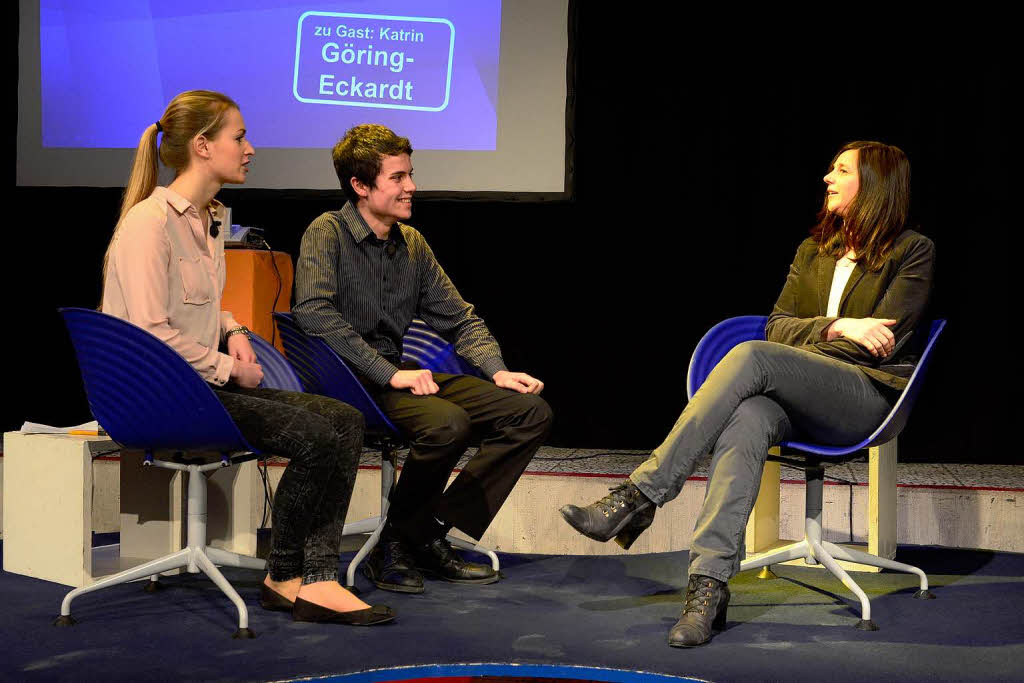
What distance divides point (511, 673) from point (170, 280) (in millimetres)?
1122

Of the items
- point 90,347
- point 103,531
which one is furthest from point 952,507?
point 103,531

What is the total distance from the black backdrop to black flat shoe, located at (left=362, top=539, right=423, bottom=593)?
165 centimetres

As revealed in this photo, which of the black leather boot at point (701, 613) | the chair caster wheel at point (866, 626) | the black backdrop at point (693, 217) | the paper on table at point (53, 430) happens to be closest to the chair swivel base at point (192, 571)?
the paper on table at point (53, 430)

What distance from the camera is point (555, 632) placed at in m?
2.43

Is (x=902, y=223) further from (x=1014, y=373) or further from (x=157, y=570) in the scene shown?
(x=157, y=570)

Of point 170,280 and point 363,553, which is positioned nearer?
point 170,280

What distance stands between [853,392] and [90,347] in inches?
67.4

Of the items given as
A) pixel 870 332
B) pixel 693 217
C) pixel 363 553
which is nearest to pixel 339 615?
pixel 363 553

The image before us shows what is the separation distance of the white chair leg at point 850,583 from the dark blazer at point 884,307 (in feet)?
1.42

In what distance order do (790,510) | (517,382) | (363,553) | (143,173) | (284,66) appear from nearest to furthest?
1. (143,173)
2. (363,553)
3. (517,382)
4. (790,510)
5. (284,66)

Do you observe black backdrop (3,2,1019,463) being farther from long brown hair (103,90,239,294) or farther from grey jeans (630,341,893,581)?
long brown hair (103,90,239,294)

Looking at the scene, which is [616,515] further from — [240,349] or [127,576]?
[127,576]

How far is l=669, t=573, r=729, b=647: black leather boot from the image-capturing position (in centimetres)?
230

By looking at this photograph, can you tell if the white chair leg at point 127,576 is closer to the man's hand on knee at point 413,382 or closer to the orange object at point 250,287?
the man's hand on knee at point 413,382
